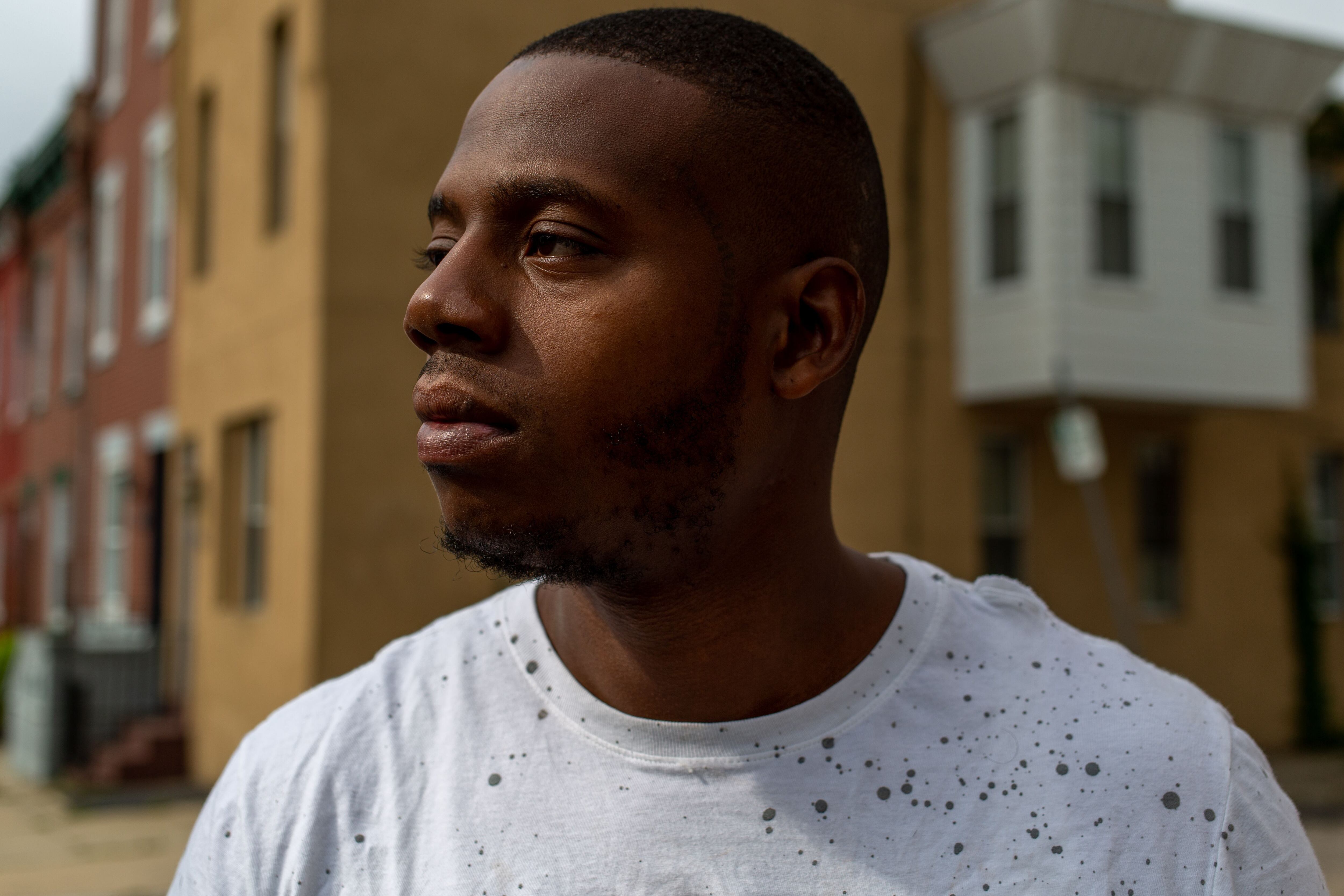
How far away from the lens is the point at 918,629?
5.51ft

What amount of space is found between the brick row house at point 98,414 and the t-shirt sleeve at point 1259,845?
38.1 feet

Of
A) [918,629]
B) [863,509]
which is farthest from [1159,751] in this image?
[863,509]

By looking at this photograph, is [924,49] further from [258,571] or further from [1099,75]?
[258,571]

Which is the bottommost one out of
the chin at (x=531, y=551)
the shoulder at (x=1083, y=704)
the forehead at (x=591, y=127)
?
the shoulder at (x=1083, y=704)

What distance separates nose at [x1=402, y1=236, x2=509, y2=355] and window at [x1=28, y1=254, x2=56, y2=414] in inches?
732

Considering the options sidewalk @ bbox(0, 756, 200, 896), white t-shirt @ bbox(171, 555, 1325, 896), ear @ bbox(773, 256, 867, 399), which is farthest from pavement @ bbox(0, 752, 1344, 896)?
ear @ bbox(773, 256, 867, 399)

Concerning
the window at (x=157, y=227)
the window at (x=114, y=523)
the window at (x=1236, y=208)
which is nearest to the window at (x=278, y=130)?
the window at (x=157, y=227)

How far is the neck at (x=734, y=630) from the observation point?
1.60 m

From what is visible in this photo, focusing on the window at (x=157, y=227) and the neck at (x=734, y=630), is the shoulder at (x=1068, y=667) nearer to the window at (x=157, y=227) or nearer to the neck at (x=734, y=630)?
the neck at (x=734, y=630)

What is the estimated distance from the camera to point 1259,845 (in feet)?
4.95

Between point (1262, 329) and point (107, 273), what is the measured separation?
13160 mm

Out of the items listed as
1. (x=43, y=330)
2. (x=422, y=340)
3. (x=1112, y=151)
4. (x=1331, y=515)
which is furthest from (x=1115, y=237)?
(x=43, y=330)

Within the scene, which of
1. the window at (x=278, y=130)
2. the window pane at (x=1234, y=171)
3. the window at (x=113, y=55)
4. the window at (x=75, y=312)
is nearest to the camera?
the window at (x=278, y=130)

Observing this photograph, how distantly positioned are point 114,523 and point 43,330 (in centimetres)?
538
